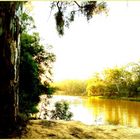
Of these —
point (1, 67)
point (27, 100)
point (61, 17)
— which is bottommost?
point (27, 100)

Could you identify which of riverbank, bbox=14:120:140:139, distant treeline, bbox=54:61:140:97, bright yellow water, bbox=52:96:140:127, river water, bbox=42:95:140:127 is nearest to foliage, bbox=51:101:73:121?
river water, bbox=42:95:140:127

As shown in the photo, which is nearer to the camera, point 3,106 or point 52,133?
point 3,106

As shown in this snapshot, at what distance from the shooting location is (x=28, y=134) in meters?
3.79

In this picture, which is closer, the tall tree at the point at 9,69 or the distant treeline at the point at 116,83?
the tall tree at the point at 9,69

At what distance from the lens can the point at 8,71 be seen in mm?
3578

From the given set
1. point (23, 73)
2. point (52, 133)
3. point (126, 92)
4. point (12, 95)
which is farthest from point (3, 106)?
point (126, 92)

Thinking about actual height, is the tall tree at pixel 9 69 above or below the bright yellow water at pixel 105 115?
above

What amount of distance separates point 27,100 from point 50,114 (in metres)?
2.09

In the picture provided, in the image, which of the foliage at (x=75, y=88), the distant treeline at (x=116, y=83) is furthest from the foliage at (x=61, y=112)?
the foliage at (x=75, y=88)

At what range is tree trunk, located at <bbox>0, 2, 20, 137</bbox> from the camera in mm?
3464

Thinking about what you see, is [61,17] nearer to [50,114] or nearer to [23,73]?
[23,73]

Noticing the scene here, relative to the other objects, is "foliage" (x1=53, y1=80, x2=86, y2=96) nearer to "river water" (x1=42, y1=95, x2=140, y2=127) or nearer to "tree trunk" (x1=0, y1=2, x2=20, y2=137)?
"river water" (x1=42, y1=95, x2=140, y2=127)

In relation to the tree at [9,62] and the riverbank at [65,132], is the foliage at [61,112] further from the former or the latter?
the tree at [9,62]

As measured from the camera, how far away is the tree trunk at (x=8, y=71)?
3464 mm
